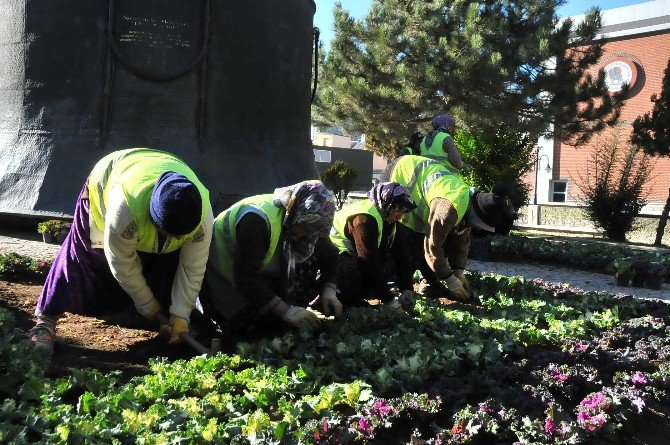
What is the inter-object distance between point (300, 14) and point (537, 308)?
428 cm

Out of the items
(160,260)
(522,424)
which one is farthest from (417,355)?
(160,260)

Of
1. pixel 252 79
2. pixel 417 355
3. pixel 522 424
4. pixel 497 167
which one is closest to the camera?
pixel 522 424

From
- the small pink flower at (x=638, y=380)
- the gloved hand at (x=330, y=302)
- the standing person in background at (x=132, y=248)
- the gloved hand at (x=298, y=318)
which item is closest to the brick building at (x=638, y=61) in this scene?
the gloved hand at (x=330, y=302)

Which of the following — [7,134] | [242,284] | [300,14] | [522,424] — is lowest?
[522,424]

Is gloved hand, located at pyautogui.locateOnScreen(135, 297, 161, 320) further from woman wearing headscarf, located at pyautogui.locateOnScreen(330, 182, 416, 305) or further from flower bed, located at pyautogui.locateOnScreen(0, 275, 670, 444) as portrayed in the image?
woman wearing headscarf, located at pyautogui.locateOnScreen(330, 182, 416, 305)

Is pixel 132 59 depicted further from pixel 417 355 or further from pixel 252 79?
pixel 417 355

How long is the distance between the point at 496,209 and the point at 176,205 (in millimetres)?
3377

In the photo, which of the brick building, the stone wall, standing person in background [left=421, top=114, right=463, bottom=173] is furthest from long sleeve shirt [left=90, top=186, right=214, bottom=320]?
the brick building

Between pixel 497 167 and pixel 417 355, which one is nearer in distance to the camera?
pixel 417 355

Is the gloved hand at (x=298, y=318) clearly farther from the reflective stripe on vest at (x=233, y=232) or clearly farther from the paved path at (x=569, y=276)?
the paved path at (x=569, y=276)

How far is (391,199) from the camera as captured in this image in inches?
205

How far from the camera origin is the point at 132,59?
6.79 m

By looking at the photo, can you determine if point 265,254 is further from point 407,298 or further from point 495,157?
point 495,157

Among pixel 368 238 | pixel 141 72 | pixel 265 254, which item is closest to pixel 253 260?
pixel 265 254
